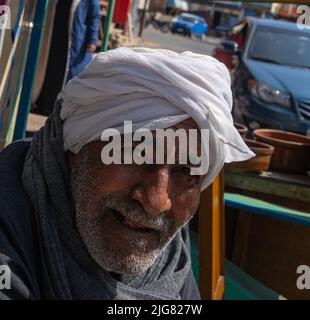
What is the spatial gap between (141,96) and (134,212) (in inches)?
13.8

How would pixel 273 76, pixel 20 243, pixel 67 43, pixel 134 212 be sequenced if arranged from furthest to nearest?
pixel 273 76 → pixel 67 43 → pixel 134 212 → pixel 20 243

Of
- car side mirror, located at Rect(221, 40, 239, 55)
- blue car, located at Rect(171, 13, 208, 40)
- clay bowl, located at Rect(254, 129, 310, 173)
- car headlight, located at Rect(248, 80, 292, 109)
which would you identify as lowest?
blue car, located at Rect(171, 13, 208, 40)

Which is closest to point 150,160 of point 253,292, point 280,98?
point 253,292

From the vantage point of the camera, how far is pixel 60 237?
5.48 feet

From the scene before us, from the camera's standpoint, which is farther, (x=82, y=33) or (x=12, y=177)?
(x=82, y=33)

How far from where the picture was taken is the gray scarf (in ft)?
5.22

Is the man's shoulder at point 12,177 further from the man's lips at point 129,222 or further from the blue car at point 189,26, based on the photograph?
the blue car at point 189,26

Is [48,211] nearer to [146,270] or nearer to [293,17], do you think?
[146,270]

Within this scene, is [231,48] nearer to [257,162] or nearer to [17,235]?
[257,162]

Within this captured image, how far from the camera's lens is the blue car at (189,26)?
39562 millimetres

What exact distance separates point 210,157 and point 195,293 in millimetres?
534

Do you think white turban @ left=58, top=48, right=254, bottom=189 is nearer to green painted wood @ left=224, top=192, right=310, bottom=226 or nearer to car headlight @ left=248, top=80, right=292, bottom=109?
green painted wood @ left=224, top=192, right=310, bottom=226

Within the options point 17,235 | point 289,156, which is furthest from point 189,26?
point 17,235

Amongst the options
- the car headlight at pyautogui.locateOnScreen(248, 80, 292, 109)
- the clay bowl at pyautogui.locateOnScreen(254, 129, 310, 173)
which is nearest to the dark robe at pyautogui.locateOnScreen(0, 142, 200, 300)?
the clay bowl at pyautogui.locateOnScreen(254, 129, 310, 173)
